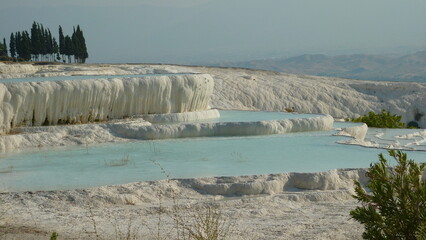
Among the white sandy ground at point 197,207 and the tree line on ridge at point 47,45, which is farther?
the tree line on ridge at point 47,45

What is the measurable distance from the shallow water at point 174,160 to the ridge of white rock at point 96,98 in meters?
2.47

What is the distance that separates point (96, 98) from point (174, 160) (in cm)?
578

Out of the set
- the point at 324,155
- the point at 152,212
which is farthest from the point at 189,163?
the point at 152,212

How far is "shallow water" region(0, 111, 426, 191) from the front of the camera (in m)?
11.7

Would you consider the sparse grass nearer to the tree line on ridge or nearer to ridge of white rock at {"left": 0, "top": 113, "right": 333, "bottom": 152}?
ridge of white rock at {"left": 0, "top": 113, "right": 333, "bottom": 152}

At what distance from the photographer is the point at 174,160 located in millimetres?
13430

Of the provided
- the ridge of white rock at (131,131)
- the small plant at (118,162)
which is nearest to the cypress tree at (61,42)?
the ridge of white rock at (131,131)

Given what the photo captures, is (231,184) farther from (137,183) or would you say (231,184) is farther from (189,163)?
(189,163)

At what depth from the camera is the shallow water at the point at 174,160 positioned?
11.7 meters

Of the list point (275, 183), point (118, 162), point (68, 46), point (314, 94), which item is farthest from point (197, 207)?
point (68, 46)

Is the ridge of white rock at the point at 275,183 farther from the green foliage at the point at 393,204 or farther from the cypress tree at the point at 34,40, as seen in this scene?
the cypress tree at the point at 34,40

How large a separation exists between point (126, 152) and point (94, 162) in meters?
1.36

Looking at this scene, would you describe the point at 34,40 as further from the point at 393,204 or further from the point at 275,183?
the point at 393,204

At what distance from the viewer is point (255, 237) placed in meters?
8.07
